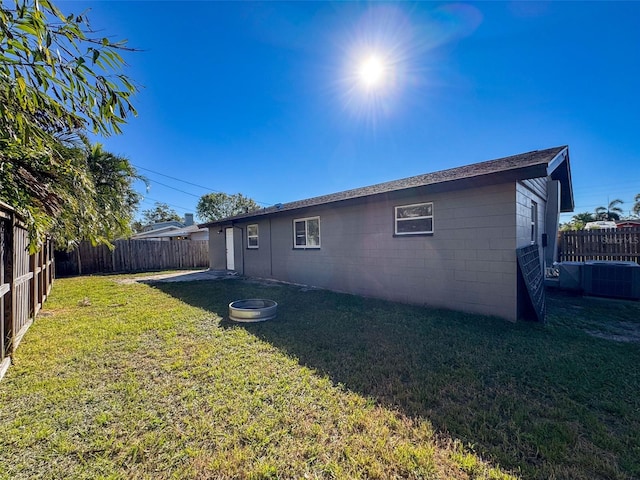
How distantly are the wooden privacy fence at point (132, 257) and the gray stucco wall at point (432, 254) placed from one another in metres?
10.3

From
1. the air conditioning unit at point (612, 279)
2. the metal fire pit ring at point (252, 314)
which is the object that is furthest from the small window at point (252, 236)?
the air conditioning unit at point (612, 279)

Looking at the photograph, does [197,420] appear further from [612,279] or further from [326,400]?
[612,279]

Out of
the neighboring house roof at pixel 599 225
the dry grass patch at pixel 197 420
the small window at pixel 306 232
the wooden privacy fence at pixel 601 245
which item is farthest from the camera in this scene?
the neighboring house roof at pixel 599 225

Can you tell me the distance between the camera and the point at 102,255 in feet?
47.2

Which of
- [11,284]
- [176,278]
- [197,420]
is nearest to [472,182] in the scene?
[197,420]

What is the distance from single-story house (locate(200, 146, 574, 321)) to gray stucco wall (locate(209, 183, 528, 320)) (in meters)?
0.02

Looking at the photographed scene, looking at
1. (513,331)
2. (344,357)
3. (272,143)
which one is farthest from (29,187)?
(272,143)

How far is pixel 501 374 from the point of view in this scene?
10.1 feet

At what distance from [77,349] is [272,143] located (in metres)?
11.0

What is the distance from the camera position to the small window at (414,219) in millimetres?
6082

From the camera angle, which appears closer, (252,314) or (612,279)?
(252,314)

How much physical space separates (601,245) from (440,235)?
6.96m

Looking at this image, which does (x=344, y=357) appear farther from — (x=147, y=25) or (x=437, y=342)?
(x=147, y=25)

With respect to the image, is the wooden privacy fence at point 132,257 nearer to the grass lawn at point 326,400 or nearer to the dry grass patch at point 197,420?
the grass lawn at point 326,400
